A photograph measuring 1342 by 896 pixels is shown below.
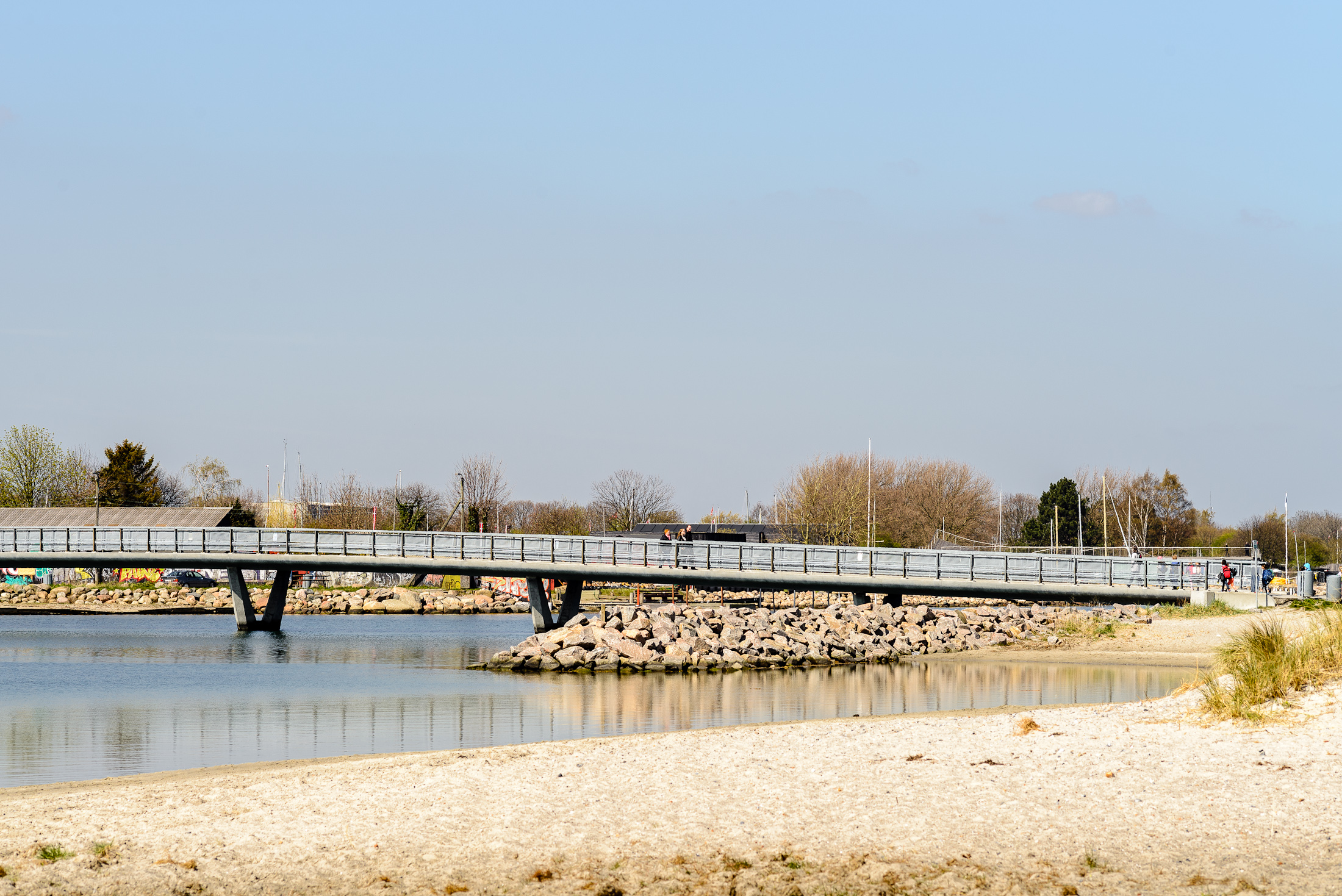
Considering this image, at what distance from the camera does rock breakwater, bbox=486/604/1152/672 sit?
126 ft

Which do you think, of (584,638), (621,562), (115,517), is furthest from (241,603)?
(115,517)

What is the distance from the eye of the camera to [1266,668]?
1867 cm

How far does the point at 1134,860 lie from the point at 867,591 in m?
38.2

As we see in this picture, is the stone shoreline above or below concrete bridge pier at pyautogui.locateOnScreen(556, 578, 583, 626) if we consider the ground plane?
below

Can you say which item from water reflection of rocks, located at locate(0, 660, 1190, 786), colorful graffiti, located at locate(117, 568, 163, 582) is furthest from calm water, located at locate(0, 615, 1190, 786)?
colorful graffiti, located at locate(117, 568, 163, 582)

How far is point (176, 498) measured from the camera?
137 m

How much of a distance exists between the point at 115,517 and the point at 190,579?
9009 millimetres

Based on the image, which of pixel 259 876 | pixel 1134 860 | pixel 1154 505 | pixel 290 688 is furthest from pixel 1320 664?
pixel 1154 505

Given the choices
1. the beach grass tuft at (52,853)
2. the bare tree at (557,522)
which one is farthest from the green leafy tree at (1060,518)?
the beach grass tuft at (52,853)

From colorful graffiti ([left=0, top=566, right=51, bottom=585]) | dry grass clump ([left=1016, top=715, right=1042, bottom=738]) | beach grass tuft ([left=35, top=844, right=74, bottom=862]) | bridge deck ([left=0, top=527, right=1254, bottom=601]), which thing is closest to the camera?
beach grass tuft ([left=35, top=844, right=74, bottom=862])

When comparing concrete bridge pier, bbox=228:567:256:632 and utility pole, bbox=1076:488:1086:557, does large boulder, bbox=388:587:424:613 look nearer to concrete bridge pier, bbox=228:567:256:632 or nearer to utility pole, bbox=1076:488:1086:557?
concrete bridge pier, bbox=228:567:256:632

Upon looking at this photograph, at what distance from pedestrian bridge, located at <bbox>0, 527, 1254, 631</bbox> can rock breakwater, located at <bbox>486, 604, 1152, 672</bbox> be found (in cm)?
130

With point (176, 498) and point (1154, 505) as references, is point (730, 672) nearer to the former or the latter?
point (1154, 505)

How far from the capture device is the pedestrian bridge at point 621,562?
46.2 meters
